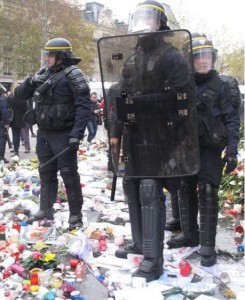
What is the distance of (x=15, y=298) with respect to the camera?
3416 millimetres

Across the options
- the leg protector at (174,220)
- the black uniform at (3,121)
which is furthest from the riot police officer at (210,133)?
the black uniform at (3,121)

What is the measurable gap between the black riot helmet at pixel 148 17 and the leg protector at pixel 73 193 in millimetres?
1834

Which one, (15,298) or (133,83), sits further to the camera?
(133,83)

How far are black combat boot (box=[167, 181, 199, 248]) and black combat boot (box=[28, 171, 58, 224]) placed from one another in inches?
60.2

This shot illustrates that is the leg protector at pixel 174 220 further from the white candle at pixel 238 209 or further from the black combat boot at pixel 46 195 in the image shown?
the black combat boot at pixel 46 195

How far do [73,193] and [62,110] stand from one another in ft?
2.93

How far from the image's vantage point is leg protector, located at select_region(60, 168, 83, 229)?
500 centimetres

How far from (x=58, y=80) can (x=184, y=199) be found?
174cm

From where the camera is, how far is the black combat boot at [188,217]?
14.3 ft

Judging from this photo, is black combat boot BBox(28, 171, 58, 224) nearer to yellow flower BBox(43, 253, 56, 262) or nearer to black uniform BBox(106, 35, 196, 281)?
yellow flower BBox(43, 253, 56, 262)

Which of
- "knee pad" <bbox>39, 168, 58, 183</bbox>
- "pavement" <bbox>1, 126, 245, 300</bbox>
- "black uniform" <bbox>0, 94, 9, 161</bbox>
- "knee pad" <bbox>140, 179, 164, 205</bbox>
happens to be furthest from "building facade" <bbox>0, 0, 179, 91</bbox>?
"knee pad" <bbox>140, 179, 164, 205</bbox>

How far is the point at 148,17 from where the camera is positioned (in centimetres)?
369

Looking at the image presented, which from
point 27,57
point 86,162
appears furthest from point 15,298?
point 27,57

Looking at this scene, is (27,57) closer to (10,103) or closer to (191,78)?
(10,103)
